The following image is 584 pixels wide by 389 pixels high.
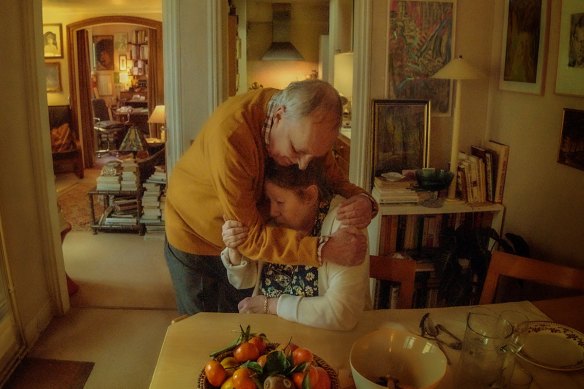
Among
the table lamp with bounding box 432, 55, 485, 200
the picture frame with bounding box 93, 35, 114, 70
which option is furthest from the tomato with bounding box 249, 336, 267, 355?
the picture frame with bounding box 93, 35, 114, 70

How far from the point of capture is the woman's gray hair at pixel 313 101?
1406 millimetres

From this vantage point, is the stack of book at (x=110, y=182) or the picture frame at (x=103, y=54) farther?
the picture frame at (x=103, y=54)

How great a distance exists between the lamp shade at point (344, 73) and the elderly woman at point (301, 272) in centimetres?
353

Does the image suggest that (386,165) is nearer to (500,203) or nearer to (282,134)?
(500,203)

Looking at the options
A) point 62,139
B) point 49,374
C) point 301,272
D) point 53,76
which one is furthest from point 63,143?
point 301,272

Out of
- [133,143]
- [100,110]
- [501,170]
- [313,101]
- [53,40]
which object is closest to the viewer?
[313,101]

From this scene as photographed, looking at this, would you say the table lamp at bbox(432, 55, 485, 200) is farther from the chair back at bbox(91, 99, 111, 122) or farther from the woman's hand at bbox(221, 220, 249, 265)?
the chair back at bbox(91, 99, 111, 122)

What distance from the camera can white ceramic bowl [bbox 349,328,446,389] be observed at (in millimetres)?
1214

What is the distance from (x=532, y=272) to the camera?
185 cm

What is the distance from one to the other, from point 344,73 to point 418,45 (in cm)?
234

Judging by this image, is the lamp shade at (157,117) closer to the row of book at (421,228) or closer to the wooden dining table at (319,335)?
the row of book at (421,228)

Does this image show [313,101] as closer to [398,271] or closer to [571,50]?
[398,271]

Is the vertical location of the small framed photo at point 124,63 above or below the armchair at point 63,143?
above

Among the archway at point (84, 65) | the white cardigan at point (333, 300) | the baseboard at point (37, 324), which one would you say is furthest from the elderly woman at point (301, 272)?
the archway at point (84, 65)
